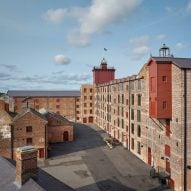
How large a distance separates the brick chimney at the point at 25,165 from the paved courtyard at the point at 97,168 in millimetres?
9398

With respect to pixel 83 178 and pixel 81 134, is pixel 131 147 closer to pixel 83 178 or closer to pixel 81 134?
pixel 83 178

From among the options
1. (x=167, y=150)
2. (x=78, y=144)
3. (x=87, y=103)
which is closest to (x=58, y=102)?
(x=87, y=103)

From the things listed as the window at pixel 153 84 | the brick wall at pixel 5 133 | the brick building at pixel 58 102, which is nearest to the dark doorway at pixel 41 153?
the brick wall at pixel 5 133

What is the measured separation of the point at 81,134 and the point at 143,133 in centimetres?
2597

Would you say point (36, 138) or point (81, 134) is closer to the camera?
point (36, 138)

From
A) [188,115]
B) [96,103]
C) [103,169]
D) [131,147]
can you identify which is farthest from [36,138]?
[96,103]

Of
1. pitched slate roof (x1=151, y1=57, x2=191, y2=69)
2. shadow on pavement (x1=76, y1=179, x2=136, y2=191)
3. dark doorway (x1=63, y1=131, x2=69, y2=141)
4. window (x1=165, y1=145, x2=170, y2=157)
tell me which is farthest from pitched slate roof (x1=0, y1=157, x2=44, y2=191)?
dark doorway (x1=63, y1=131, x2=69, y2=141)

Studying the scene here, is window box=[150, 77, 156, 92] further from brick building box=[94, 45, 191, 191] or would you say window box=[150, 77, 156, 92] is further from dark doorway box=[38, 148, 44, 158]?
dark doorway box=[38, 148, 44, 158]

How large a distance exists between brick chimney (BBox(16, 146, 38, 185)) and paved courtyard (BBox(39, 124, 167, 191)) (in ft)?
30.8

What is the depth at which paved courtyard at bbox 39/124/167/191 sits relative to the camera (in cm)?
2838

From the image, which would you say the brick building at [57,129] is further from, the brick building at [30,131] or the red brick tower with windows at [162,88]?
the red brick tower with windows at [162,88]

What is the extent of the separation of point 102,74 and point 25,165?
6983 centimetres

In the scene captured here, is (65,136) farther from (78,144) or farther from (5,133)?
(5,133)

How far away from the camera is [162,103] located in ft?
91.3
